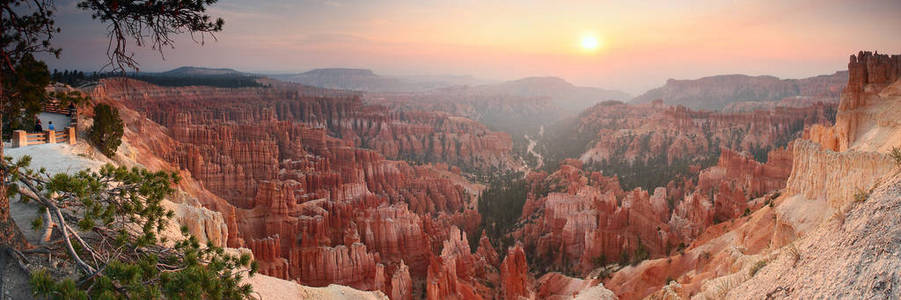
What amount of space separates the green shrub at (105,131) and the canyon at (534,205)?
102 centimetres

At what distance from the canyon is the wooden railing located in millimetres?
3323

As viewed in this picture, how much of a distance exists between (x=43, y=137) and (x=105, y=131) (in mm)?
2955

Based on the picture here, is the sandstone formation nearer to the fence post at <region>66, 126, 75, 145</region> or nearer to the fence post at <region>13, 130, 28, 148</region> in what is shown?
the fence post at <region>66, 126, 75, 145</region>

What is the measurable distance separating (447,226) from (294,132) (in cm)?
2878

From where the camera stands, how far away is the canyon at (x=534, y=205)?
17.6 metres

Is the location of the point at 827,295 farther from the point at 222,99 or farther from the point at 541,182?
the point at 222,99

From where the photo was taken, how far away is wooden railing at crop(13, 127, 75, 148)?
14.8 metres

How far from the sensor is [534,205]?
48.7 meters

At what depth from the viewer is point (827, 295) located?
8125mm

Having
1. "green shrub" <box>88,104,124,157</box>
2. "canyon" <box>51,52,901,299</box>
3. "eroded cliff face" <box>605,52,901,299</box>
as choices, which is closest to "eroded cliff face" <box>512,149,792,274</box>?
"canyon" <box>51,52,901,299</box>

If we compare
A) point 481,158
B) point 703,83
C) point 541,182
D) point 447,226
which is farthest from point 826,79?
point 447,226

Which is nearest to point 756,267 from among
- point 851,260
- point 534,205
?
A: point 851,260

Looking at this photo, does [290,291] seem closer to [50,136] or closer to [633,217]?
[50,136]

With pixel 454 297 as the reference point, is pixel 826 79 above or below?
above
